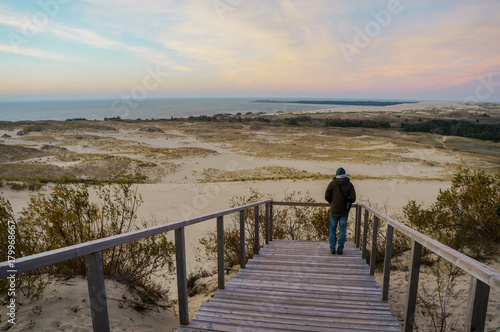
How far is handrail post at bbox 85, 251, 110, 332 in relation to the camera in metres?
1.86

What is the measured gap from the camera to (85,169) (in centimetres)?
2522

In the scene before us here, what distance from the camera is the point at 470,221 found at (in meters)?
6.32

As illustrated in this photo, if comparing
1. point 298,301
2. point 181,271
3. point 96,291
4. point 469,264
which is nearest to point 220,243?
point 181,271

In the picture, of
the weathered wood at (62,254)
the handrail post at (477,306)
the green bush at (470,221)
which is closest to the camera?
the weathered wood at (62,254)

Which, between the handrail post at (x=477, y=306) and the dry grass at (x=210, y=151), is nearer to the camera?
the handrail post at (x=477, y=306)

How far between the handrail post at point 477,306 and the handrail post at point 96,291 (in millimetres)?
2207

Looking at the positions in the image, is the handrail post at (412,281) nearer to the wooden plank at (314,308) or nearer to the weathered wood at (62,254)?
the wooden plank at (314,308)

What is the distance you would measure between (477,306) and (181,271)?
2.31m

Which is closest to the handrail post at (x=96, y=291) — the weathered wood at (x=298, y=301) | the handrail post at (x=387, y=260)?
the weathered wood at (x=298, y=301)

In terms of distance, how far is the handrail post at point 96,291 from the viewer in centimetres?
186

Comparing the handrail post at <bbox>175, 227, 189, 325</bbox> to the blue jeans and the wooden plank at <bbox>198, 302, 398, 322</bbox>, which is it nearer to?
the wooden plank at <bbox>198, 302, 398, 322</bbox>

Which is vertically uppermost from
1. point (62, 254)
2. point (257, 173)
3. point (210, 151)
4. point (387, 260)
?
point (62, 254)

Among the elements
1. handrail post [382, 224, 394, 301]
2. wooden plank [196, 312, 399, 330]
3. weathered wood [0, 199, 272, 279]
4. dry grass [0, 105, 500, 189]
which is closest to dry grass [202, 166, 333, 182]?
dry grass [0, 105, 500, 189]

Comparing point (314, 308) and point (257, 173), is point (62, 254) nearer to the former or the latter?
point (314, 308)
